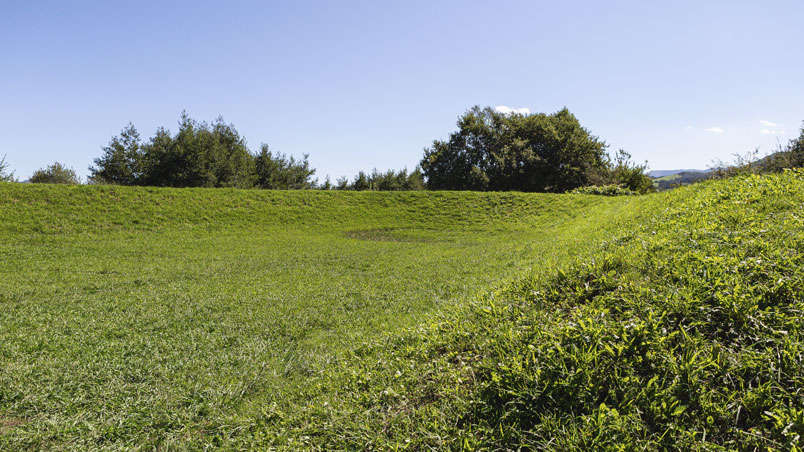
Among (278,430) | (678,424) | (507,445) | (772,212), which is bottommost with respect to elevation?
(278,430)

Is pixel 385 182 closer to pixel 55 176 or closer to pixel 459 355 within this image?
pixel 55 176

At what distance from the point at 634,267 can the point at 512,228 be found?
17.0m

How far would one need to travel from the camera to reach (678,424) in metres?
2.10

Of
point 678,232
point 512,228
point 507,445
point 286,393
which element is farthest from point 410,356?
point 512,228

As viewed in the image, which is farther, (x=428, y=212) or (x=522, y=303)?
(x=428, y=212)

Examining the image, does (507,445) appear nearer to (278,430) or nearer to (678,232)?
(278,430)

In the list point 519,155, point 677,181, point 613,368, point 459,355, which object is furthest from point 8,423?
point 519,155

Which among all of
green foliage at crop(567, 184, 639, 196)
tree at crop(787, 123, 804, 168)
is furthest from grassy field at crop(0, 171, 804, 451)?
green foliage at crop(567, 184, 639, 196)

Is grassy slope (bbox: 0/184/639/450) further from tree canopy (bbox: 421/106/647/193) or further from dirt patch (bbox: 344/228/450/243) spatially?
tree canopy (bbox: 421/106/647/193)

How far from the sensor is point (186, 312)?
6.23 meters

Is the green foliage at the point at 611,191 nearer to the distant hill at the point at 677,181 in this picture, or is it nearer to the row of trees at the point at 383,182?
the distant hill at the point at 677,181

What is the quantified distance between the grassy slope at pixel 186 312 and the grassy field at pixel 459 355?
0.03 meters

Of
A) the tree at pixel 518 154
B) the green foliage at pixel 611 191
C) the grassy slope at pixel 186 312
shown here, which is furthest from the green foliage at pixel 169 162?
the green foliage at pixel 611 191

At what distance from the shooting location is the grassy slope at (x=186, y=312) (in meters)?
3.27
